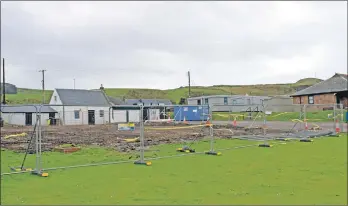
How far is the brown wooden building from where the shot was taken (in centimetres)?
4690

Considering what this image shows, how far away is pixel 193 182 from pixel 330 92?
146 ft

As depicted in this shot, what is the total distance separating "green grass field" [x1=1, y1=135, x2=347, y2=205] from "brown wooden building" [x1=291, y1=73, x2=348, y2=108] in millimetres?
38042

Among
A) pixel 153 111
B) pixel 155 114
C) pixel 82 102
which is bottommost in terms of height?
pixel 155 114

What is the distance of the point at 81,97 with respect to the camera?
53.4 m

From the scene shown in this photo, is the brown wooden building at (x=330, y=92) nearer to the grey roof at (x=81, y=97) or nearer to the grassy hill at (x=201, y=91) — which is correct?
the grey roof at (x=81, y=97)

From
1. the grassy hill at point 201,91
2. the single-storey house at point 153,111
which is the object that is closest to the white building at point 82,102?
the single-storey house at point 153,111

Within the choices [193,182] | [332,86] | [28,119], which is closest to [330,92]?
[332,86]

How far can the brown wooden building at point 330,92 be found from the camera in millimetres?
46903

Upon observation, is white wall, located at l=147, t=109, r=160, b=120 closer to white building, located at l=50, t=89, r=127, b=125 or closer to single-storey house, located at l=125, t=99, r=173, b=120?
single-storey house, located at l=125, t=99, r=173, b=120

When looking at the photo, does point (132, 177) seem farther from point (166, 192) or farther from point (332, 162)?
point (332, 162)

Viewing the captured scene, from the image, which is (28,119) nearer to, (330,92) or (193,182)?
(330,92)

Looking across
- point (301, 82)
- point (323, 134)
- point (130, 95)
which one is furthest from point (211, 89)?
point (323, 134)

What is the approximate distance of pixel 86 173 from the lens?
920cm

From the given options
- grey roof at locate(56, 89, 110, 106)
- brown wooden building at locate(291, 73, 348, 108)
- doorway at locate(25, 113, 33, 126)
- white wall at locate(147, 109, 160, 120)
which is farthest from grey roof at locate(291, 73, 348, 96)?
doorway at locate(25, 113, 33, 126)
